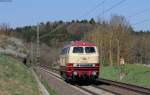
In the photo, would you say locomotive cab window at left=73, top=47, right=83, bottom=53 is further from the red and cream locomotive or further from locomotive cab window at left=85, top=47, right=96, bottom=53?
locomotive cab window at left=85, top=47, right=96, bottom=53

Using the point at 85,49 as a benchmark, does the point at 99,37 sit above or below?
above

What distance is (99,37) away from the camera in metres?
94.2

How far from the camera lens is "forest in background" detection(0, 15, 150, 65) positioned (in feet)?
301

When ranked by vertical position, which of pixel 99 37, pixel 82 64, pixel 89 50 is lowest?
pixel 82 64

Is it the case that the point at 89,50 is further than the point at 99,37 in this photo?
No

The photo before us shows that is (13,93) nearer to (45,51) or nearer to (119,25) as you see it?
(119,25)

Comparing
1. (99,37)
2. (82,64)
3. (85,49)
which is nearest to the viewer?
(82,64)

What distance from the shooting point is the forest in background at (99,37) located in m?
91.7

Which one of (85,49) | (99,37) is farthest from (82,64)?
(99,37)

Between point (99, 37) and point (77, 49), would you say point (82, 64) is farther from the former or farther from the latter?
point (99, 37)

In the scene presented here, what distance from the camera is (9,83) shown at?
1719cm

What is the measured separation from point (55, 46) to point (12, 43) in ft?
328

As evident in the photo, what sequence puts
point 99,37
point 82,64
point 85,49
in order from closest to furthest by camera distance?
1. point 82,64
2. point 85,49
3. point 99,37

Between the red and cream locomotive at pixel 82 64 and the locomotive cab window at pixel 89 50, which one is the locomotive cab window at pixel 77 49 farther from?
the locomotive cab window at pixel 89 50
